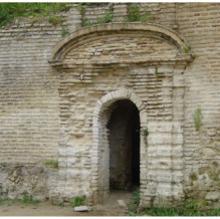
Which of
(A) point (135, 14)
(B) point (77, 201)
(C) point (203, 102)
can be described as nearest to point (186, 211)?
(C) point (203, 102)

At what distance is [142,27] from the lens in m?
10.3

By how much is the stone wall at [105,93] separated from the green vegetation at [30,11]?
0.17 m

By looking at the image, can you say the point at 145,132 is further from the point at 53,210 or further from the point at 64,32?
the point at 64,32

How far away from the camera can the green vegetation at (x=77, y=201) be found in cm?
1057

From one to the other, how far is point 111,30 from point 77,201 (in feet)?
11.0

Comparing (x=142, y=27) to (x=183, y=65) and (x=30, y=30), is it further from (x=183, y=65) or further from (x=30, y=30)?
(x=30, y=30)

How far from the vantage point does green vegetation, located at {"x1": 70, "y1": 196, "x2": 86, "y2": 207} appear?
34.7 ft

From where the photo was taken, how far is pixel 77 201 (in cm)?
1059

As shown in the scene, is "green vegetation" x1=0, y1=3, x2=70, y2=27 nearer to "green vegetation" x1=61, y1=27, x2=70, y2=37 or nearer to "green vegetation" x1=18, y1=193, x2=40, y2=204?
"green vegetation" x1=61, y1=27, x2=70, y2=37

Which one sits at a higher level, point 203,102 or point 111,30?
point 111,30

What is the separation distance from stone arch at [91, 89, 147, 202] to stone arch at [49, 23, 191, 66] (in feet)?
3.87

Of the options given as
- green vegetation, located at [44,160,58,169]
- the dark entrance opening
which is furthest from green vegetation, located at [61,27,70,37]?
green vegetation, located at [44,160,58,169]

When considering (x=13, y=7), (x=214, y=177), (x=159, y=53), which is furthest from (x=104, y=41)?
(x=214, y=177)

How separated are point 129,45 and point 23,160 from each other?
3.20 metres
